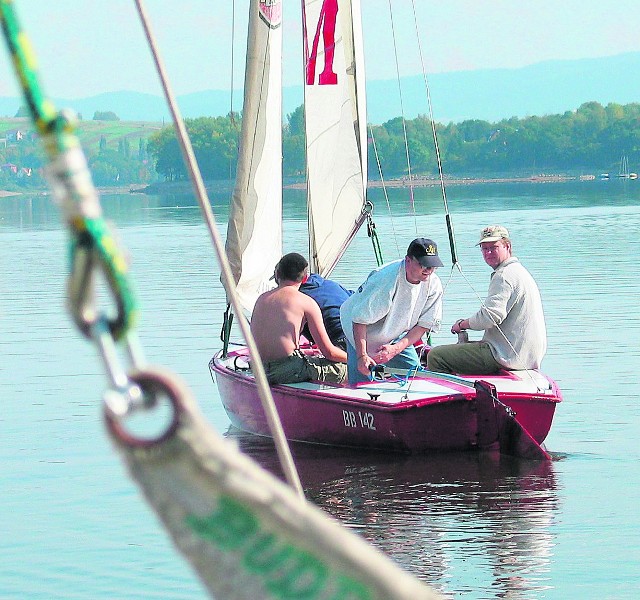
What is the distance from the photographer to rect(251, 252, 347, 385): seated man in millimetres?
9703

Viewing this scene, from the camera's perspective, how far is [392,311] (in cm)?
902

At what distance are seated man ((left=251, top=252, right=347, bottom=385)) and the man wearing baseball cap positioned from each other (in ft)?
1.59

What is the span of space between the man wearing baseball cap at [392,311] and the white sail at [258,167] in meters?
3.33

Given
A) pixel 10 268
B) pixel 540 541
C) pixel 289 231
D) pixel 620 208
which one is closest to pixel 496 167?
pixel 620 208

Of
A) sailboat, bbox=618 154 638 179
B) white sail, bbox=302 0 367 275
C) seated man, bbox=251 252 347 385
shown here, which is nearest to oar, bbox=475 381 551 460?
seated man, bbox=251 252 347 385

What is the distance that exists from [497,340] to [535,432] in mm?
702

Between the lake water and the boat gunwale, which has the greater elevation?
the boat gunwale

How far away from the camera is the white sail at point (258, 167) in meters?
12.6

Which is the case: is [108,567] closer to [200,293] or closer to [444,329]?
[444,329]

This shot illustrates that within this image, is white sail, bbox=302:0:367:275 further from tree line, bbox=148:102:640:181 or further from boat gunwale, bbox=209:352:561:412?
Answer: tree line, bbox=148:102:640:181

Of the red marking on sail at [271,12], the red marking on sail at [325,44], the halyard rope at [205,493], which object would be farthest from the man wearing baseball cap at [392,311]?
the halyard rope at [205,493]

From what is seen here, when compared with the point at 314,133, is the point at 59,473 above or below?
below

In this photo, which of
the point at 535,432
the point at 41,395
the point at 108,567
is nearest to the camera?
the point at 108,567

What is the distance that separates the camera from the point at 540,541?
25.8 ft
